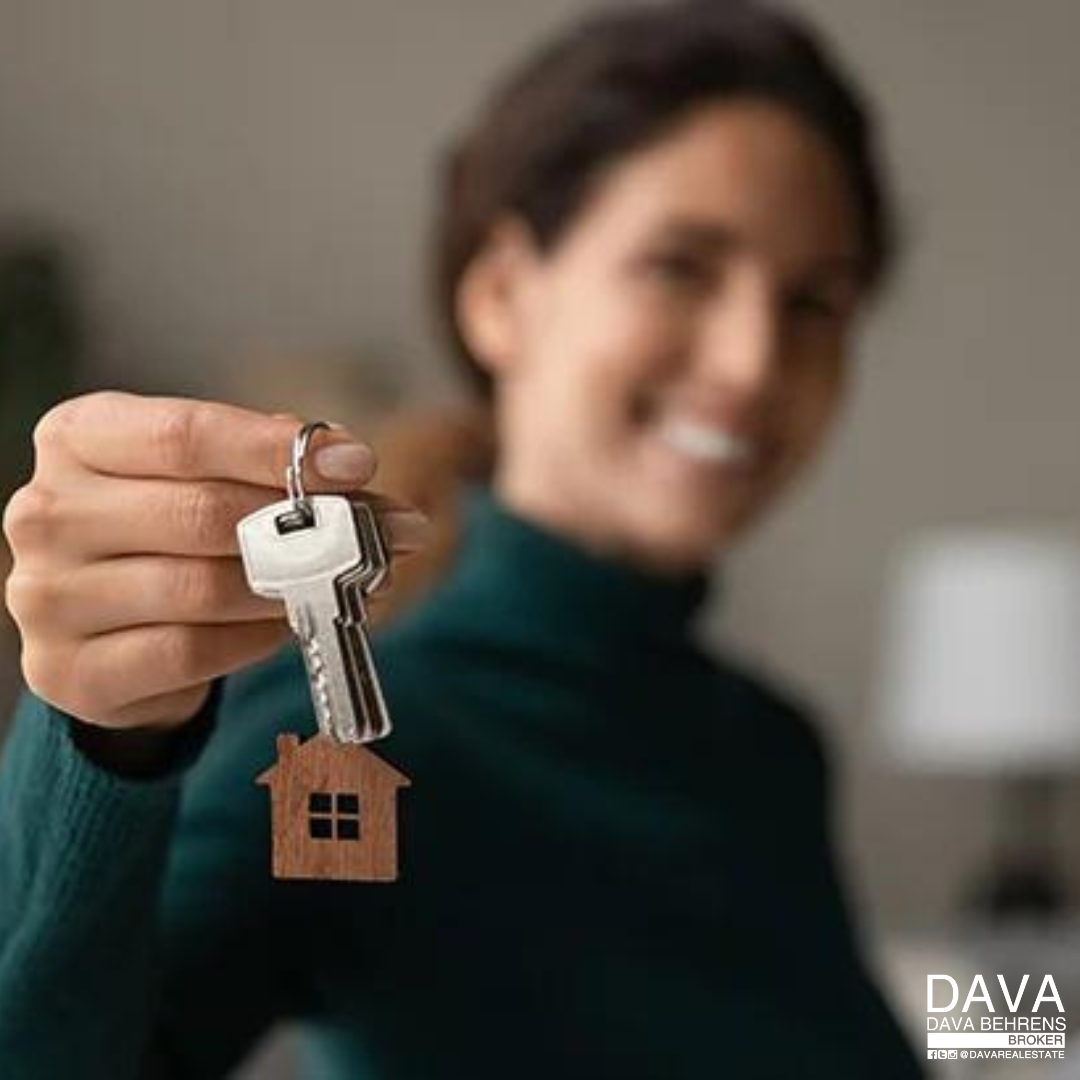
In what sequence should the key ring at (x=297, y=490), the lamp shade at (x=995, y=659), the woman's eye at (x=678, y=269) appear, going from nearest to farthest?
the key ring at (x=297, y=490) < the woman's eye at (x=678, y=269) < the lamp shade at (x=995, y=659)

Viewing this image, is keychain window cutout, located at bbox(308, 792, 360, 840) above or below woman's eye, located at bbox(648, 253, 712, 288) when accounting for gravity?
below

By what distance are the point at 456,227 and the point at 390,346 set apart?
2.75 feet

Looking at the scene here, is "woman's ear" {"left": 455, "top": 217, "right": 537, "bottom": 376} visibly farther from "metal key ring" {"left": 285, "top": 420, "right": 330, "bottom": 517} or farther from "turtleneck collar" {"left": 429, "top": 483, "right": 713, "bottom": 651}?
"metal key ring" {"left": 285, "top": 420, "right": 330, "bottom": 517}

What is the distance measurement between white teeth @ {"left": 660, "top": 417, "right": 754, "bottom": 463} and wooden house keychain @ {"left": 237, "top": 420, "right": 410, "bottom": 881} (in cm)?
13

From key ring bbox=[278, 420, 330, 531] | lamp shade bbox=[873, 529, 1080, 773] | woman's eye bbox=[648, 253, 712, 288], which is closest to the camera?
key ring bbox=[278, 420, 330, 531]

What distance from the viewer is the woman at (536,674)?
0.65 feet

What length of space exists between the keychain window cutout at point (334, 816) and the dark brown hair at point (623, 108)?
150 mm

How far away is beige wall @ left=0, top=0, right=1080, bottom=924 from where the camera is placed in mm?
803

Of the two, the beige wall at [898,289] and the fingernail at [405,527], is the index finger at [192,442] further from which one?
the beige wall at [898,289]

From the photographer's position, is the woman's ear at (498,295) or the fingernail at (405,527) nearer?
the fingernail at (405,527)

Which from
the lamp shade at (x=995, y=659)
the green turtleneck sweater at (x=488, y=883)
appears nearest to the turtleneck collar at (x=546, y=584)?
the green turtleneck sweater at (x=488, y=883)

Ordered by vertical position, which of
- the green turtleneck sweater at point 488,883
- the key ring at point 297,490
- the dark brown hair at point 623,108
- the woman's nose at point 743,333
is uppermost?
the dark brown hair at point 623,108

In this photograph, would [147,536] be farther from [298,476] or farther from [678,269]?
Answer: [678,269]
